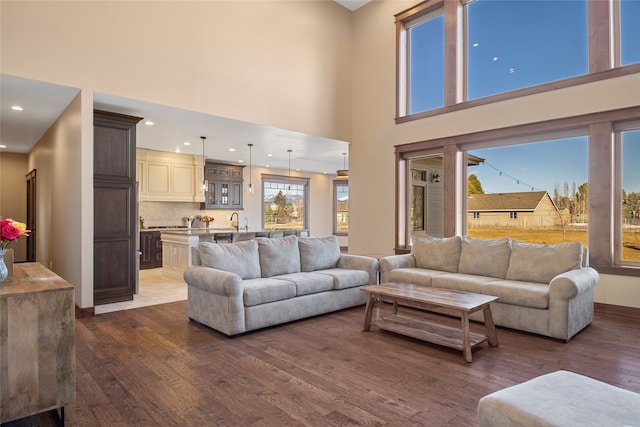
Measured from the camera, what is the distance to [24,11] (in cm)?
380

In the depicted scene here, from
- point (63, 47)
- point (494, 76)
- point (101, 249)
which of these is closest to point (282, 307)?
point (101, 249)

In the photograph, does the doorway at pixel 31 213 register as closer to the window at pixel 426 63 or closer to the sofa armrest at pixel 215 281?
the sofa armrest at pixel 215 281

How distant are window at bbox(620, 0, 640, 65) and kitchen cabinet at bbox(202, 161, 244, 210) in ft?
26.5

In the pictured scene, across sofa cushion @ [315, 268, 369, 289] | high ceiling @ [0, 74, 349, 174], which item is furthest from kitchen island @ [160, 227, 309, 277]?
sofa cushion @ [315, 268, 369, 289]

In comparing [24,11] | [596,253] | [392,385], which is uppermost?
[24,11]

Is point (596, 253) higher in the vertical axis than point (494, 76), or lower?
lower

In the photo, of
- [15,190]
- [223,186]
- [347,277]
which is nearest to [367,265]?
[347,277]

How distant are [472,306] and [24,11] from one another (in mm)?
5241

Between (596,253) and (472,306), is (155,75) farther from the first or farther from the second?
(596,253)

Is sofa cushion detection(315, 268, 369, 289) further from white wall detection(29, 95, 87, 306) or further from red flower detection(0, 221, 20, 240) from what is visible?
red flower detection(0, 221, 20, 240)

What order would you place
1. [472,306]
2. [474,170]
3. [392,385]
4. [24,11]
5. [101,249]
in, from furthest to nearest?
1. [474,170]
2. [101,249]
3. [24,11]
4. [472,306]
5. [392,385]

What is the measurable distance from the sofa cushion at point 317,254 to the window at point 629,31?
4202mm

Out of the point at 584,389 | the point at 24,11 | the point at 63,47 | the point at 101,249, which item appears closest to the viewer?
the point at 584,389

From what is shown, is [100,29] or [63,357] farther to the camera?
[100,29]
